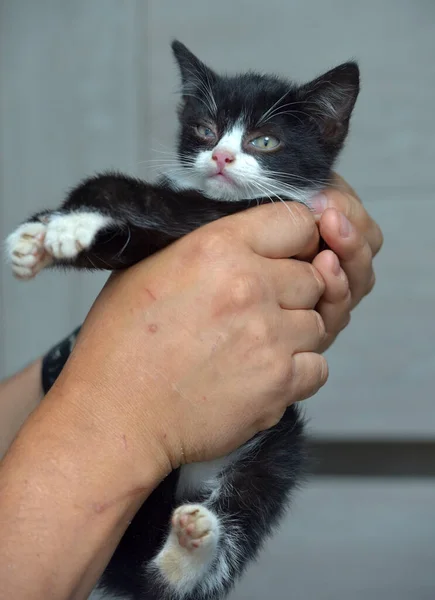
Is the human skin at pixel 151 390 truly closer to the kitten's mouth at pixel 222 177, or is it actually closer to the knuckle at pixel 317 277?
the knuckle at pixel 317 277

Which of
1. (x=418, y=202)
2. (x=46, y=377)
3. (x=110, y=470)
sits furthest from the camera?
(x=418, y=202)

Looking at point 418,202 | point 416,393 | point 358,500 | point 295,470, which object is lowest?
point 358,500

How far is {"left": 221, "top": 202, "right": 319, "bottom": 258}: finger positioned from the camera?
3.00ft

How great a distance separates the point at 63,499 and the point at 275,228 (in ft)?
1.60

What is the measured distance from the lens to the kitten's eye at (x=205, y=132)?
1.19 meters

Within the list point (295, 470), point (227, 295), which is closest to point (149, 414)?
point (227, 295)

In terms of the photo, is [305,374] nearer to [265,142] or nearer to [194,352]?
[194,352]

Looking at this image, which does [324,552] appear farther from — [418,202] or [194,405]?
[194,405]

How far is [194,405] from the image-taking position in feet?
2.66

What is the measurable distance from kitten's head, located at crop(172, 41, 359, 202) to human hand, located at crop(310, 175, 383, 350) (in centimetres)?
5

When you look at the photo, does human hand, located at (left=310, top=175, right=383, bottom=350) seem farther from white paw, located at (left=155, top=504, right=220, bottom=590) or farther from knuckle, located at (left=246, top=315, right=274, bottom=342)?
white paw, located at (left=155, top=504, right=220, bottom=590)

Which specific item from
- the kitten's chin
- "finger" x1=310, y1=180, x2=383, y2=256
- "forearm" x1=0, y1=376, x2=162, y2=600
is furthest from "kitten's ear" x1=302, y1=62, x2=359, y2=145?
"forearm" x1=0, y1=376, x2=162, y2=600

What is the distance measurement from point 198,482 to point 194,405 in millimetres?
282

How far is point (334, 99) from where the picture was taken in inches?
45.4
